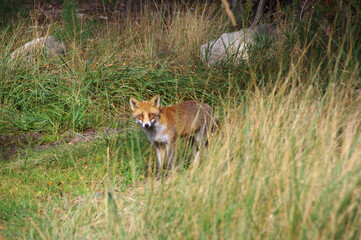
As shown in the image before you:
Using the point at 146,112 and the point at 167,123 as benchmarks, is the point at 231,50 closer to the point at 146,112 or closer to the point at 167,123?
the point at 167,123

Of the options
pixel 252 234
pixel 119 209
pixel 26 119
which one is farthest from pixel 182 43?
pixel 252 234

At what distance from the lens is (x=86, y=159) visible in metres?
5.59

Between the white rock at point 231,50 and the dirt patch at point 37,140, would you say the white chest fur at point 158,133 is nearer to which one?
the dirt patch at point 37,140

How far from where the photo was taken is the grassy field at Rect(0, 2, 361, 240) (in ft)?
9.13

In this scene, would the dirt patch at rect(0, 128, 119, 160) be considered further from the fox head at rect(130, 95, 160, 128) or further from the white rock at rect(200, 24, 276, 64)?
the white rock at rect(200, 24, 276, 64)

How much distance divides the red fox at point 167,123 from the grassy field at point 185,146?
7.3 inches

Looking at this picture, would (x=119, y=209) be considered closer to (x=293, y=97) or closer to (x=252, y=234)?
(x=252, y=234)

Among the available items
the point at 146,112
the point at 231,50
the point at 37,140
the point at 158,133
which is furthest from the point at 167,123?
the point at 231,50

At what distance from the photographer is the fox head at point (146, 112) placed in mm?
4656

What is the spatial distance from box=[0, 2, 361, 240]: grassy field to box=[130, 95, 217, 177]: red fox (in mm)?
186

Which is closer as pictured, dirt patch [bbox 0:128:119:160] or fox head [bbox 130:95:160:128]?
fox head [bbox 130:95:160:128]

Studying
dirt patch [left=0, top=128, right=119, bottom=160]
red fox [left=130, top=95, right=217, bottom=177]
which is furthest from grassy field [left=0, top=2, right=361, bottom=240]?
red fox [left=130, top=95, right=217, bottom=177]

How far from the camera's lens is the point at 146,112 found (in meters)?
4.72

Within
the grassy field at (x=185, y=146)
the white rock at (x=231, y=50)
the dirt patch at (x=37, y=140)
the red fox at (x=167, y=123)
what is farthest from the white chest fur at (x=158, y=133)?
the white rock at (x=231, y=50)
